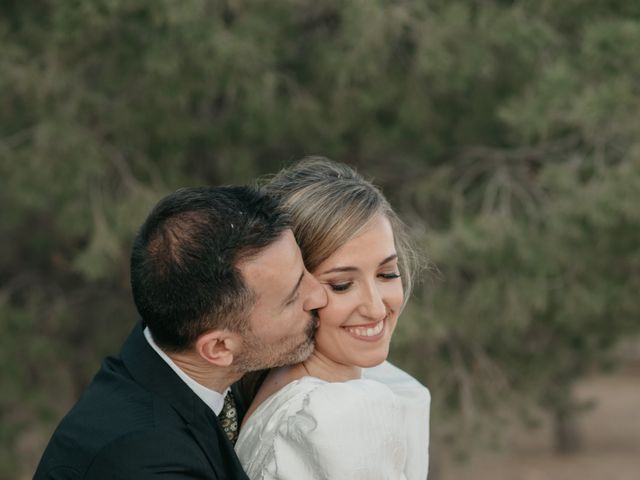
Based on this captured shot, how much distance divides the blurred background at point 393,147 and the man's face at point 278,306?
4494 mm

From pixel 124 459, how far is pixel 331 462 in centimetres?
46

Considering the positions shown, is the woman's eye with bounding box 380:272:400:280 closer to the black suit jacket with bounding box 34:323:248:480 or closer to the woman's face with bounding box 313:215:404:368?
the woman's face with bounding box 313:215:404:368

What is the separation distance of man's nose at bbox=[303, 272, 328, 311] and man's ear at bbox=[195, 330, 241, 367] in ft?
0.73

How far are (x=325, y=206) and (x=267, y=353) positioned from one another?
0.44 m

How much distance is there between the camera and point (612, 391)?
29188 millimetres

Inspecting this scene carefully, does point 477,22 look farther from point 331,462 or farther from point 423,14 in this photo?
point 331,462

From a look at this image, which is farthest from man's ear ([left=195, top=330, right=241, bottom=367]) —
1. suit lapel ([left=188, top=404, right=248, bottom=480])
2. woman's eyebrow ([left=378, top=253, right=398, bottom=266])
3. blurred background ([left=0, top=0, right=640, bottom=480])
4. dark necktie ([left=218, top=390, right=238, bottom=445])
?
blurred background ([left=0, top=0, right=640, bottom=480])

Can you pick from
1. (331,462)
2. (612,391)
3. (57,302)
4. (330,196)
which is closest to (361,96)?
(57,302)

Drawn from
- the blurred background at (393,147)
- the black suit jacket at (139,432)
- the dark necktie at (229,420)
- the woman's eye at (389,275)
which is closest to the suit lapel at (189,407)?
the black suit jacket at (139,432)

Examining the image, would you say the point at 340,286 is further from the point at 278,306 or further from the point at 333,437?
the point at 333,437

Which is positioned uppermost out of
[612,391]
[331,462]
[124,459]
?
[124,459]

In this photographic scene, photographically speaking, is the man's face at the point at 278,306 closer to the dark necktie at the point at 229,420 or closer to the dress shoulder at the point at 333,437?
the dress shoulder at the point at 333,437

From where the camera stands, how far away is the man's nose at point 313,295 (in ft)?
8.66

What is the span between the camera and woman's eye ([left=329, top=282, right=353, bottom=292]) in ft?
8.99
